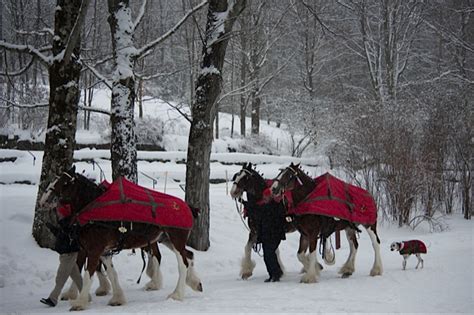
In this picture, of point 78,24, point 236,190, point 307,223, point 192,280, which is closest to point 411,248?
point 307,223

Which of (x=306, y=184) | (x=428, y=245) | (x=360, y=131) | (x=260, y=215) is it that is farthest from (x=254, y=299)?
(x=360, y=131)

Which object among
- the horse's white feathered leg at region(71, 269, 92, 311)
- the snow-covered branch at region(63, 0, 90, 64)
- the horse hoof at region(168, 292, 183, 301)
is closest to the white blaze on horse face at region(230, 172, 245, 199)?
the horse hoof at region(168, 292, 183, 301)

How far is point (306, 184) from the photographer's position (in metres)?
9.44

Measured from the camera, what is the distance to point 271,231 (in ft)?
30.0

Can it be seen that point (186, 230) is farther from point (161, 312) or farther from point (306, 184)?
point (306, 184)

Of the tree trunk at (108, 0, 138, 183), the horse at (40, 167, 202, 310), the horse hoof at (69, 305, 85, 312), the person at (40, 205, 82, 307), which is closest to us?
the horse hoof at (69, 305, 85, 312)

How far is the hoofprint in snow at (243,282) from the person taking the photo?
6.75 metres

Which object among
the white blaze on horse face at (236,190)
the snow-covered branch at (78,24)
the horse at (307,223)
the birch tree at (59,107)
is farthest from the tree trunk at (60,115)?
the horse at (307,223)

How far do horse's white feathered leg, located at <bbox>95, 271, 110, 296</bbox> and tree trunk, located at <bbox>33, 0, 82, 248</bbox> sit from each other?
7.62 feet

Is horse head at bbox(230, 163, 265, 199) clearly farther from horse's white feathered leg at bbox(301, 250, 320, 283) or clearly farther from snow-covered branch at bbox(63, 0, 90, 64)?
snow-covered branch at bbox(63, 0, 90, 64)

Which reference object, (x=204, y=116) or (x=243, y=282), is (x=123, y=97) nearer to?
(x=204, y=116)

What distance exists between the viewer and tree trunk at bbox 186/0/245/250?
1125cm

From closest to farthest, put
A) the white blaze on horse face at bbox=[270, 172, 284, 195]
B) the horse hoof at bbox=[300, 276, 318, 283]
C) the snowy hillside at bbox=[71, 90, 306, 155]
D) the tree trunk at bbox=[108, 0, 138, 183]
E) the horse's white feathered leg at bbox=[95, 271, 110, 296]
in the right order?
the horse's white feathered leg at bbox=[95, 271, 110, 296]
the horse hoof at bbox=[300, 276, 318, 283]
the white blaze on horse face at bbox=[270, 172, 284, 195]
the tree trunk at bbox=[108, 0, 138, 183]
the snowy hillside at bbox=[71, 90, 306, 155]

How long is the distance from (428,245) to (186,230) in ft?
28.6
